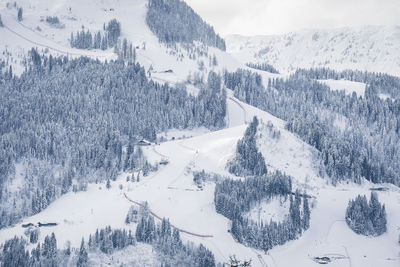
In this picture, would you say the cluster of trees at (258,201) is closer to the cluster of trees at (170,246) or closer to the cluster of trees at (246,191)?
the cluster of trees at (246,191)

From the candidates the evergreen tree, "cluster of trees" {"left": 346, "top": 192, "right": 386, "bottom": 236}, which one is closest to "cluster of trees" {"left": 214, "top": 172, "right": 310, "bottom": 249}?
"cluster of trees" {"left": 346, "top": 192, "right": 386, "bottom": 236}

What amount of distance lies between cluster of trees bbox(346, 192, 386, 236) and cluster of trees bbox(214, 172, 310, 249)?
39.7ft

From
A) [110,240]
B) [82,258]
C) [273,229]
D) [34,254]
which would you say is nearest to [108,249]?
[110,240]

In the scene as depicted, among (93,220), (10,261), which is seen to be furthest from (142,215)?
(10,261)

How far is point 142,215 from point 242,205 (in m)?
27.8

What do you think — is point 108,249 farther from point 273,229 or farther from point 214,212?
point 273,229

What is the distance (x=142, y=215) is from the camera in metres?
139

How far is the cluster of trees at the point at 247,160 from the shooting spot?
170 meters

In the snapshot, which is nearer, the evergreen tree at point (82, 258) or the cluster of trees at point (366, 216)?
the evergreen tree at point (82, 258)

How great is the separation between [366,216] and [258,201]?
2934 cm

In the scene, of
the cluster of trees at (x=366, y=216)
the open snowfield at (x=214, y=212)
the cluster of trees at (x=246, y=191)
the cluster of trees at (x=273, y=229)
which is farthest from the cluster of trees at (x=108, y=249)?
the cluster of trees at (x=366, y=216)

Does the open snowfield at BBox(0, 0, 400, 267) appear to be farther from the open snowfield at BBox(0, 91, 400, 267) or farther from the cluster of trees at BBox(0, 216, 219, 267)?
the cluster of trees at BBox(0, 216, 219, 267)

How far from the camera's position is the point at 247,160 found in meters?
174

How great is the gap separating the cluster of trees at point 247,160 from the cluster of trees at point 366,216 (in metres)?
29.5
